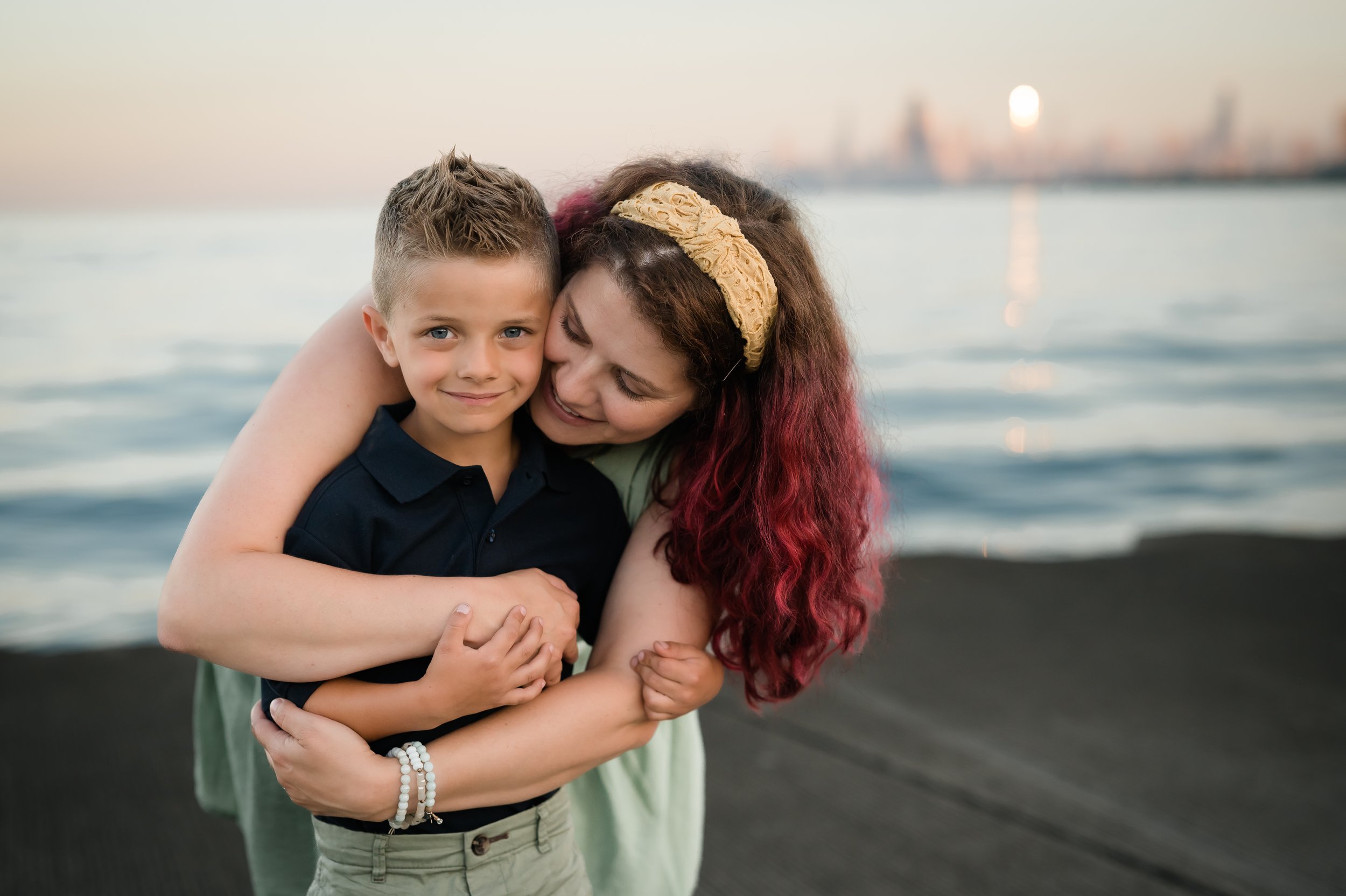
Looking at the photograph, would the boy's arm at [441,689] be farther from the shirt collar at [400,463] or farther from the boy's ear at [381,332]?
the boy's ear at [381,332]

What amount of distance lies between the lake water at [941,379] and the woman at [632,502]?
10.0 ft

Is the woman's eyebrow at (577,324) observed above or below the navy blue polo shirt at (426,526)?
above

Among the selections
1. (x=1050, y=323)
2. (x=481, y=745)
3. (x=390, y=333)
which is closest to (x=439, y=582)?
(x=481, y=745)

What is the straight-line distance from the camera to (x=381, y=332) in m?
1.33

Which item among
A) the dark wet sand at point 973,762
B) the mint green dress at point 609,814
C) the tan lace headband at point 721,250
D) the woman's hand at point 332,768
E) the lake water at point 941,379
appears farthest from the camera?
the lake water at point 941,379

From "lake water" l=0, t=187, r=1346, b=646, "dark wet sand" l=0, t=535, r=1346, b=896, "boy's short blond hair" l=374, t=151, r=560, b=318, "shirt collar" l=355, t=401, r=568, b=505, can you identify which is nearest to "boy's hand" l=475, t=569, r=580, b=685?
"shirt collar" l=355, t=401, r=568, b=505

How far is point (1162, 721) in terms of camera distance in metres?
3.14

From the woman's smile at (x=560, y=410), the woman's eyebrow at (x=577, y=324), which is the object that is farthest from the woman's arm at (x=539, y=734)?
the woman's eyebrow at (x=577, y=324)

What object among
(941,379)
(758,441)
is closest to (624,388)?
(758,441)

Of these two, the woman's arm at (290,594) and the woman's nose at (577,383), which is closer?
the woman's arm at (290,594)

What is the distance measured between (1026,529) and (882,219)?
790cm

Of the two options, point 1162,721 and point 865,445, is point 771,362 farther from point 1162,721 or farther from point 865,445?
point 1162,721

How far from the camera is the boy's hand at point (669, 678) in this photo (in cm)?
133

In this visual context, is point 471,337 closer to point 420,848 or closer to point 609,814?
point 420,848
